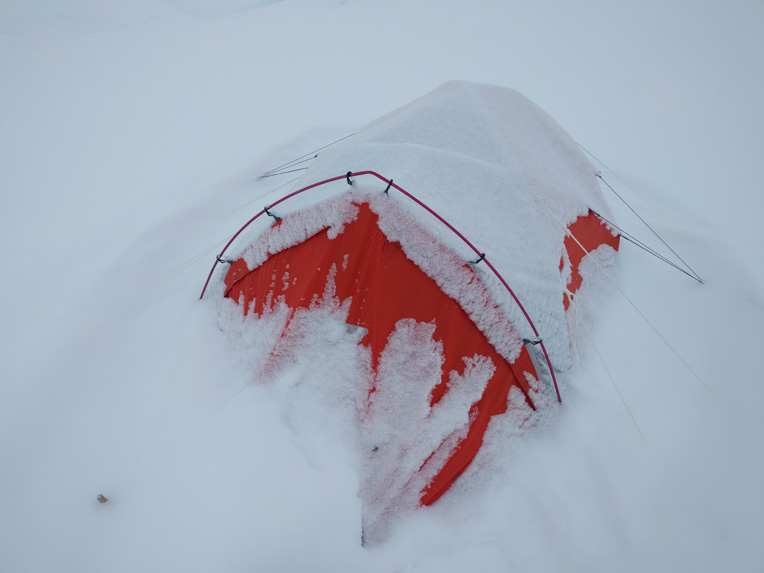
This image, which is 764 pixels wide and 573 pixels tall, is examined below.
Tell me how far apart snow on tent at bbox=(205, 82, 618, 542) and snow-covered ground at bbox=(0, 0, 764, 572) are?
21cm

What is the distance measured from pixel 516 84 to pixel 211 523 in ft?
31.9

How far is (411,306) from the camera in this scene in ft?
7.49

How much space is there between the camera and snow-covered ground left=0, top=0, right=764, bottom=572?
2078 mm

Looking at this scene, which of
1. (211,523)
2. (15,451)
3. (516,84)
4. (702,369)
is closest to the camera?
(211,523)

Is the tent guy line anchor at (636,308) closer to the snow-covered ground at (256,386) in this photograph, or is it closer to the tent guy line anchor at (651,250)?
the snow-covered ground at (256,386)

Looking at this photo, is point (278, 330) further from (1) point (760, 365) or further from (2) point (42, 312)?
(1) point (760, 365)

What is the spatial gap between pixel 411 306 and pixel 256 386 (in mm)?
1147

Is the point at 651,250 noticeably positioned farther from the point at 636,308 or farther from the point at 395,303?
the point at 395,303

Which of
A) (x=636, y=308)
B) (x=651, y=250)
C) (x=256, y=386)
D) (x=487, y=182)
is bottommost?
(x=636, y=308)

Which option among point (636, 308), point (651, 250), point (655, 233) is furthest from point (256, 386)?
point (655, 233)

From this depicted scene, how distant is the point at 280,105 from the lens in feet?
22.6

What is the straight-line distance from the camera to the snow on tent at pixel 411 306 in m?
2.22

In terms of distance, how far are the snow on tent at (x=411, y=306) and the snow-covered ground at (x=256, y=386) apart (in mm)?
215

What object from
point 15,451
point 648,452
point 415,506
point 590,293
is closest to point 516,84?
point 590,293
